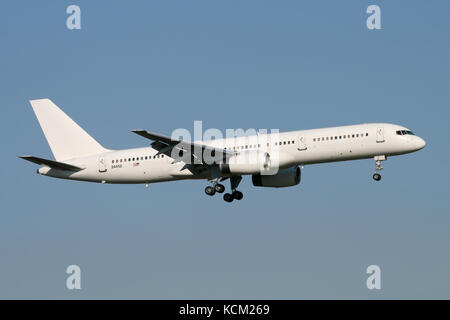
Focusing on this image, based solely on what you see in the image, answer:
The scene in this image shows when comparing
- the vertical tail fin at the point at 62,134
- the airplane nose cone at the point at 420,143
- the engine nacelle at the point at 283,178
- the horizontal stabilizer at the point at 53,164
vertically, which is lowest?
the engine nacelle at the point at 283,178

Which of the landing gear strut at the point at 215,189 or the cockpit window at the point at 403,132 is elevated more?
the cockpit window at the point at 403,132

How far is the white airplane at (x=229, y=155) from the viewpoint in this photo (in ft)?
189

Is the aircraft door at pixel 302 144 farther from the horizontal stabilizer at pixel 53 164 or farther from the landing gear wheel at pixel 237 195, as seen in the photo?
the horizontal stabilizer at pixel 53 164

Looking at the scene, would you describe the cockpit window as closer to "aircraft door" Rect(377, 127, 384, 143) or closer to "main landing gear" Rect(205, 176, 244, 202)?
"aircraft door" Rect(377, 127, 384, 143)

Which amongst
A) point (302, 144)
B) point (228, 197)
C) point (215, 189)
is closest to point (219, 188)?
point (215, 189)

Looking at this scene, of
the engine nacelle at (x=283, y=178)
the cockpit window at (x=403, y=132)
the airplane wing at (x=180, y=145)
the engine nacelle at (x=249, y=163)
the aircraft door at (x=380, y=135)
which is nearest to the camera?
the airplane wing at (x=180, y=145)

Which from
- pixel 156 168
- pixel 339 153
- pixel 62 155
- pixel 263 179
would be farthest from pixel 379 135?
pixel 62 155

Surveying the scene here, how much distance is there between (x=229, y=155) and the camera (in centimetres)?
5903

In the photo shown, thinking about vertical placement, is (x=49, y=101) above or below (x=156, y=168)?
above

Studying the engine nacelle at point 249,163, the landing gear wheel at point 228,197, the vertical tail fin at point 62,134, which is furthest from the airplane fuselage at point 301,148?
the vertical tail fin at point 62,134

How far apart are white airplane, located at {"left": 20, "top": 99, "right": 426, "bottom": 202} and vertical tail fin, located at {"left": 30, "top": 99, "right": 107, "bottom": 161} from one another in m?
0.08

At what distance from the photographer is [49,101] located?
68.7 m
